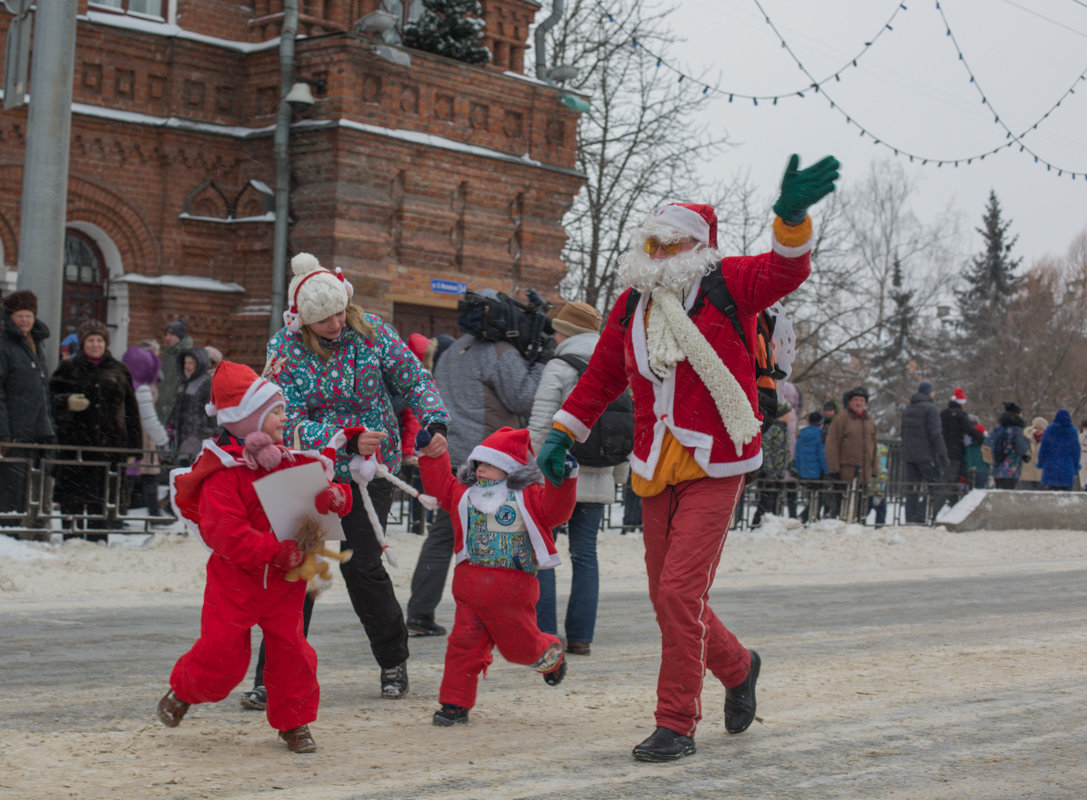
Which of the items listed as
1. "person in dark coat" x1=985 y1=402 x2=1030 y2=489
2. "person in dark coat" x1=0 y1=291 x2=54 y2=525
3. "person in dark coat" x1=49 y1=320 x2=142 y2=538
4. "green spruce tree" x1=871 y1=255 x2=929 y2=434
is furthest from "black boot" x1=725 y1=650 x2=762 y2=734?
"green spruce tree" x1=871 y1=255 x2=929 y2=434

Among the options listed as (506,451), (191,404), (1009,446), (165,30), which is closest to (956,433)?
(1009,446)

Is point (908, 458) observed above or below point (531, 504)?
above

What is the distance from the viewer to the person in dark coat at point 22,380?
11.7 m

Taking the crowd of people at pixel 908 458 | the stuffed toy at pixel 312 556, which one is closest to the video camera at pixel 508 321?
the stuffed toy at pixel 312 556

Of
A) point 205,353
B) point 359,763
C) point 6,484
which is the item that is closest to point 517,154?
point 205,353

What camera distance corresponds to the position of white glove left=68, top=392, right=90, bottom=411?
41.0ft

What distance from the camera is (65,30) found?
1308 centimetres

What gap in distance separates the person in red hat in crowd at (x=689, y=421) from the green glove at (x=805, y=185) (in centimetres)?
8

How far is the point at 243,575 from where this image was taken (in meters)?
5.32

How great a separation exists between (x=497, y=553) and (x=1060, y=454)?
17535 mm

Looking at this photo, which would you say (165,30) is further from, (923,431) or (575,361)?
(575,361)

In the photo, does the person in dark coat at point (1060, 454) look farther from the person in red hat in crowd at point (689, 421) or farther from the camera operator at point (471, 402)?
the person in red hat in crowd at point (689, 421)

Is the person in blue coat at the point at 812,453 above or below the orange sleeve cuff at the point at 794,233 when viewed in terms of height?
below

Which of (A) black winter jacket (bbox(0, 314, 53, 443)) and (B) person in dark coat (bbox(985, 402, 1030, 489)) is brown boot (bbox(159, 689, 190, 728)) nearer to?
(A) black winter jacket (bbox(0, 314, 53, 443))
